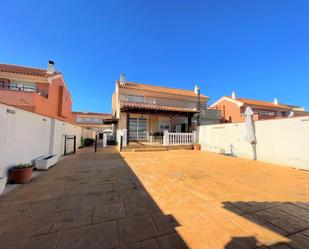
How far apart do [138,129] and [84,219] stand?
41.0 feet

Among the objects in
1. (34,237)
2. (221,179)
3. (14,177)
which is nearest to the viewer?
(34,237)

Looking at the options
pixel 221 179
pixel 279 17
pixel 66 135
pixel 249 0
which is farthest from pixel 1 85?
pixel 279 17

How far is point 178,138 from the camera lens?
1252 centimetres

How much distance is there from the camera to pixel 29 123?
16.8 ft

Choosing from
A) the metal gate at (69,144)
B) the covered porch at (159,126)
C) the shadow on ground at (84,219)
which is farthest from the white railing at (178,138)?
the shadow on ground at (84,219)

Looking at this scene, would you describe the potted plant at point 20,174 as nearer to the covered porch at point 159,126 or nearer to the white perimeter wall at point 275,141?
the covered porch at point 159,126

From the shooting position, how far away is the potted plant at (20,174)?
13.1ft

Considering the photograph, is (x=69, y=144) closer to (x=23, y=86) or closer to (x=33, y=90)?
(x=33, y=90)

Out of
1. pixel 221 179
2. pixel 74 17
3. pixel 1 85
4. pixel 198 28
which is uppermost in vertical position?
pixel 198 28

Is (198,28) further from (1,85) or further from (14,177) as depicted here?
(1,85)

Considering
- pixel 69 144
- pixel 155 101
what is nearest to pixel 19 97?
pixel 69 144

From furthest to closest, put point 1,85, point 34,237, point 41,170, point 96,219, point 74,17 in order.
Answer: point 1,85, point 74,17, point 41,170, point 96,219, point 34,237

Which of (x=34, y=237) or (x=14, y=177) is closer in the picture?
(x=34, y=237)

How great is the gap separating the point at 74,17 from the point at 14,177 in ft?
32.3
